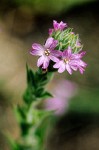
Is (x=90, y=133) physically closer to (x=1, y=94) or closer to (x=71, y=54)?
(x=1, y=94)

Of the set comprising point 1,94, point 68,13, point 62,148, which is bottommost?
point 62,148

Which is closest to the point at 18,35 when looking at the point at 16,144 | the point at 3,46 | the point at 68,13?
the point at 3,46

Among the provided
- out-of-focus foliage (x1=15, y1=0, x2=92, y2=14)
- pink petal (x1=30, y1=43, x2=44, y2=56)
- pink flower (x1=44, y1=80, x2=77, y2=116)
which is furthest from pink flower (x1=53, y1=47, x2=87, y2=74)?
out-of-focus foliage (x1=15, y1=0, x2=92, y2=14)

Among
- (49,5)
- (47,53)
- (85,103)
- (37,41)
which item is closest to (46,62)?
(47,53)

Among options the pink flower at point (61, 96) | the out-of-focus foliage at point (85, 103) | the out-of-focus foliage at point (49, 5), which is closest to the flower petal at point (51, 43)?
the pink flower at point (61, 96)

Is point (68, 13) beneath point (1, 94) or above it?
above

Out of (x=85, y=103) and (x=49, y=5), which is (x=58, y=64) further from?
(x=49, y=5)

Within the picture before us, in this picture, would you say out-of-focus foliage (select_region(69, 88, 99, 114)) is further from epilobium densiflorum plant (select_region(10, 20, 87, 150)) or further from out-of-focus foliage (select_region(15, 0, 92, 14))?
epilobium densiflorum plant (select_region(10, 20, 87, 150))

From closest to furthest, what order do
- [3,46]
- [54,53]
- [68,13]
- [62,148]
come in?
[54,53] → [62,148] → [3,46] → [68,13]
